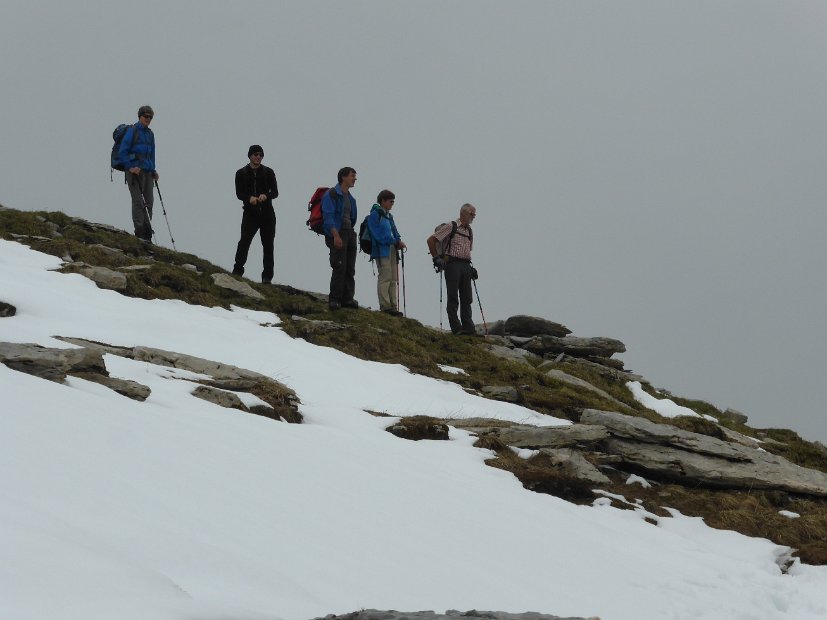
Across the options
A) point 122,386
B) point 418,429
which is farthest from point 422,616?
point 418,429

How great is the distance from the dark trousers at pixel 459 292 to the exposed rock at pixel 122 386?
12164 mm

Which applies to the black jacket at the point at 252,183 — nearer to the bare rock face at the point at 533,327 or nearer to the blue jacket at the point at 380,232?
the blue jacket at the point at 380,232

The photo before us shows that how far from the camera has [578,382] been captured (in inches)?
714

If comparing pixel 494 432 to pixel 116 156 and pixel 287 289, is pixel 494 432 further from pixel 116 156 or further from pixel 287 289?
pixel 116 156

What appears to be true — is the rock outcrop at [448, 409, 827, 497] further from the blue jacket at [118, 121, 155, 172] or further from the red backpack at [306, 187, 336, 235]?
the blue jacket at [118, 121, 155, 172]

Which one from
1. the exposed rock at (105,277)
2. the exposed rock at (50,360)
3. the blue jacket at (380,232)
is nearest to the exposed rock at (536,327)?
the blue jacket at (380,232)

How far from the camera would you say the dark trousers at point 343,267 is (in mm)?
18422

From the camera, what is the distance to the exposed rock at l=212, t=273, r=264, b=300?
1870 centimetres

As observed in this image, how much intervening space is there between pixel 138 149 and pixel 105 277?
512cm

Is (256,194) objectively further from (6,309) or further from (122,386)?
(122,386)

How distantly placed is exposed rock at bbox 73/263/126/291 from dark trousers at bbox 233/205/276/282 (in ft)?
12.7

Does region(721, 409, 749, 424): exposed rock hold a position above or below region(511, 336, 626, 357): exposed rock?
below

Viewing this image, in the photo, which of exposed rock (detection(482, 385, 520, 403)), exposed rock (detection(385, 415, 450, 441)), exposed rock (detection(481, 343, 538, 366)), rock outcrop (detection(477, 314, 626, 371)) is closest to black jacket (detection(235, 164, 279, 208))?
Result: exposed rock (detection(481, 343, 538, 366))

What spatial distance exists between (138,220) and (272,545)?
706 inches
